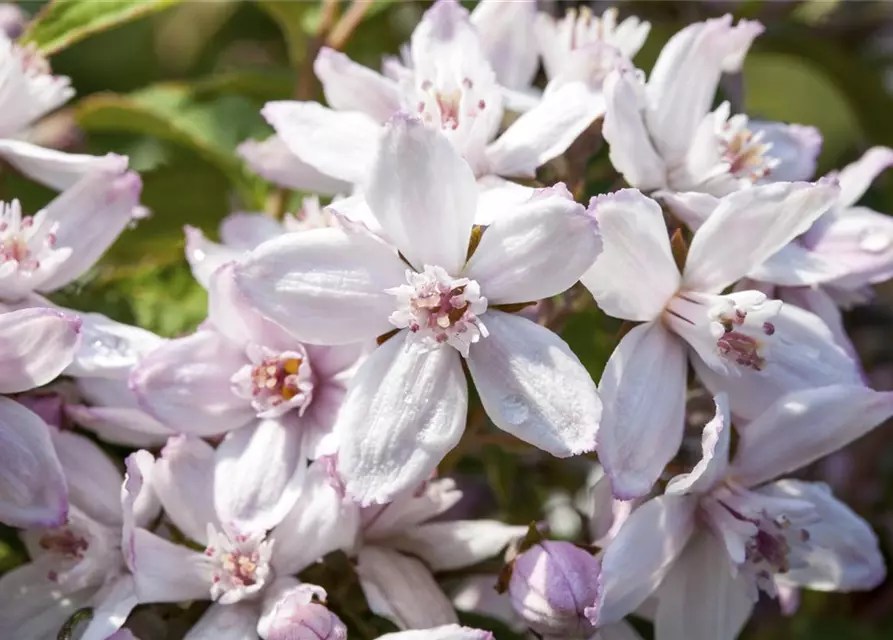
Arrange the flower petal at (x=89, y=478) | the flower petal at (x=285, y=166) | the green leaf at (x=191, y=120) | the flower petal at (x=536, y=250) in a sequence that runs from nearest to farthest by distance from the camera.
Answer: the flower petal at (x=536, y=250) < the flower petal at (x=89, y=478) < the flower petal at (x=285, y=166) < the green leaf at (x=191, y=120)

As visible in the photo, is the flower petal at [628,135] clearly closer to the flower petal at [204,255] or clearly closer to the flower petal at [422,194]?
the flower petal at [422,194]

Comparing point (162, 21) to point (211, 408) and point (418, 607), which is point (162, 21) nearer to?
point (211, 408)

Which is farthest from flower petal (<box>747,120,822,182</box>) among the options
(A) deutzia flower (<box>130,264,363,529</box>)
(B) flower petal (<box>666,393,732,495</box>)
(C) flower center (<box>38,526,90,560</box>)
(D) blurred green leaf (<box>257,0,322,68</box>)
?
(C) flower center (<box>38,526,90,560</box>)

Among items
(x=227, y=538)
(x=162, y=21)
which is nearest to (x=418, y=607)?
(x=227, y=538)

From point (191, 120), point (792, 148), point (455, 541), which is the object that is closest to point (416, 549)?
point (455, 541)

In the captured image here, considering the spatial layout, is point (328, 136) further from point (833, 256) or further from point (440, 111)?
point (833, 256)

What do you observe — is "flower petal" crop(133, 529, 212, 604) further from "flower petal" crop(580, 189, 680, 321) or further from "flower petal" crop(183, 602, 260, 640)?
"flower petal" crop(580, 189, 680, 321)

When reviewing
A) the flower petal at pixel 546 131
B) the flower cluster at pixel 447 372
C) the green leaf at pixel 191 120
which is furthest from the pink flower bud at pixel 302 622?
the green leaf at pixel 191 120
